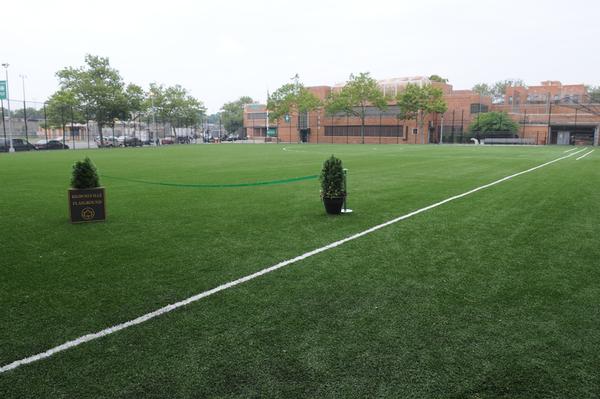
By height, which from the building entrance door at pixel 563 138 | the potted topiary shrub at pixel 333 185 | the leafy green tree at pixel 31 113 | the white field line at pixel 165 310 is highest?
the leafy green tree at pixel 31 113

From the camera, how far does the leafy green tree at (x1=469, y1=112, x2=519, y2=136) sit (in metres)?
72.2

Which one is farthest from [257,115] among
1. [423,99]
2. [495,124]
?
[495,124]

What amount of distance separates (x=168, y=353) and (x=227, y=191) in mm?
9961

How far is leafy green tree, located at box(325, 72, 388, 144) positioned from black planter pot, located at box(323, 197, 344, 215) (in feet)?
236

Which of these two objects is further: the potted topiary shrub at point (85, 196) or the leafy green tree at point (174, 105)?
the leafy green tree at point (174, 105)

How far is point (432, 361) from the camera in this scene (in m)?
3.59

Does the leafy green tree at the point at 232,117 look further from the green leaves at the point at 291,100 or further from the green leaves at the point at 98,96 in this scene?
the green leaves at the point at 98,96

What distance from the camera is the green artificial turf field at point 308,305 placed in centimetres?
334

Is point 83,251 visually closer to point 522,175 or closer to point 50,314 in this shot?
point 50,314

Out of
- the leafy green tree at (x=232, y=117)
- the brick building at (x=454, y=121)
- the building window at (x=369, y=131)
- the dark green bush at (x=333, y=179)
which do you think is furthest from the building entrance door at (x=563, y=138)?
the leafy green tree at (x=232, y=117)

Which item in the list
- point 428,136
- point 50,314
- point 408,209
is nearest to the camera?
point 50,314

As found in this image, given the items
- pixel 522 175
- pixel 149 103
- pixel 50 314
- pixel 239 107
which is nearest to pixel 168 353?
pixel 50 314

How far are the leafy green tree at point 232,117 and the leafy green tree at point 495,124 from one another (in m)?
76.7

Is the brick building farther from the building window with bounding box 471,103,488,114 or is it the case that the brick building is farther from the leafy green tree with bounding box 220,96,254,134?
the leafy green tree with bounding box 220,96,254,134
